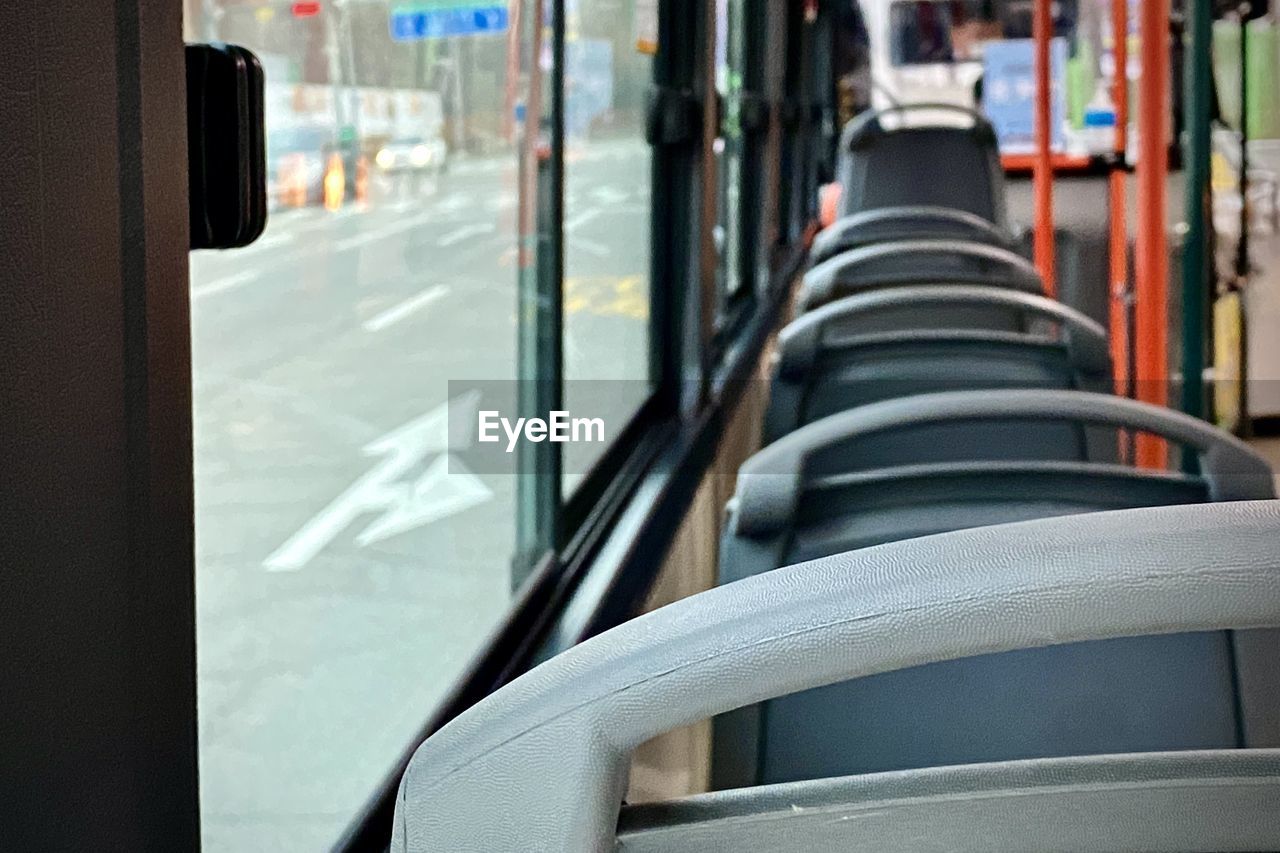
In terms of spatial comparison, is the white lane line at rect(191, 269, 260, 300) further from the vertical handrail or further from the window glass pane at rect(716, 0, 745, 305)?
the window glass pane at rect(716, 0, 745, 305)

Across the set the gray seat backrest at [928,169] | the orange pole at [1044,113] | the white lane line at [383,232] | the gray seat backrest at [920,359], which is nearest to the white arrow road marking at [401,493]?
the white lane line at [383,232]

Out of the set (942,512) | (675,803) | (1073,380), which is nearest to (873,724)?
(942,512)

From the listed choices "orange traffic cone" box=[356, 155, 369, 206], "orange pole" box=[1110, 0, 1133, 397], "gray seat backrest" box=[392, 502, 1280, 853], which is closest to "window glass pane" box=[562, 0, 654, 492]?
"orange traffic cone" box=[356, 155, 369, 206]

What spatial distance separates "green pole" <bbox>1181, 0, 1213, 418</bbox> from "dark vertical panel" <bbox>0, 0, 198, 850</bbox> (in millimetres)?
2059

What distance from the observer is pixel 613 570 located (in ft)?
6.70

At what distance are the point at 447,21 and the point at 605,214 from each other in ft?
4.14

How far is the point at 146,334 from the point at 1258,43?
3.93m

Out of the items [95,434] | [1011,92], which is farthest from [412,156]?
[1011,92]

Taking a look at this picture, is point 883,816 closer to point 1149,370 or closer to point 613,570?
point 613,570

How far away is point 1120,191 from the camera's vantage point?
4.16 meters

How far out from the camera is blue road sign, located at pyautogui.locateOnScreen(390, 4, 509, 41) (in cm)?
159

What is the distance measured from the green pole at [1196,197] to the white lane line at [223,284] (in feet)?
5.71

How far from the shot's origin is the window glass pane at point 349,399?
3.86 feet

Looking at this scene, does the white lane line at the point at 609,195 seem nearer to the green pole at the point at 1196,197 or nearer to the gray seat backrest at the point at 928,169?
the green pole at the point at 1196,197
